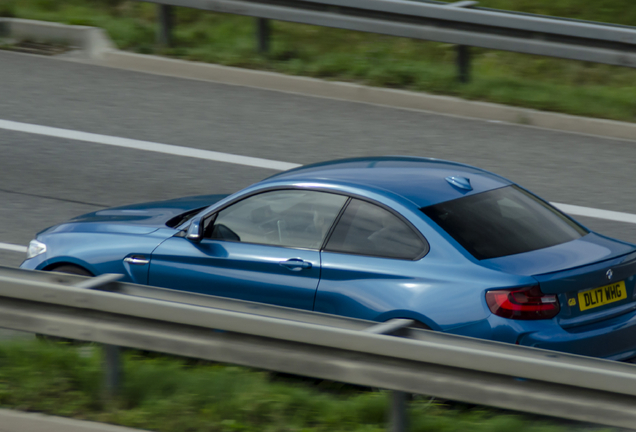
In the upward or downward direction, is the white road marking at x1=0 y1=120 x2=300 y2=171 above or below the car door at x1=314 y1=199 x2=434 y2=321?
below

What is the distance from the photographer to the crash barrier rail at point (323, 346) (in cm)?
392

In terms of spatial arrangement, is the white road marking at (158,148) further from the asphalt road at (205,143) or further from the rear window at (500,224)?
the rear window at (500,224)

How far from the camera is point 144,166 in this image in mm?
10430

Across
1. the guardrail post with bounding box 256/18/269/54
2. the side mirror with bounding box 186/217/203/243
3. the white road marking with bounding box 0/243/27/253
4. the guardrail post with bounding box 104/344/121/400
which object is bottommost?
the white road marking with bounding box 0/243/27/253

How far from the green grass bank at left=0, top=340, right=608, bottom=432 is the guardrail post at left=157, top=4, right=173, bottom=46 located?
9.27 meters

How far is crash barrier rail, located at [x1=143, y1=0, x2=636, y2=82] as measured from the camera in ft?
39.0

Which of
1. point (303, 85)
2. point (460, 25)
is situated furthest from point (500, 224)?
point (303, 85)

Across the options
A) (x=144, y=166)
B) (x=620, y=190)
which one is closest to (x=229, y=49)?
(x=144, y=166)

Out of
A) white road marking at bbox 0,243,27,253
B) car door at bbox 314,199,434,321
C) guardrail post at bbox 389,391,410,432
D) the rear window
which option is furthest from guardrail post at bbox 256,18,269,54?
guardrail post at bbox 389,391,410,432

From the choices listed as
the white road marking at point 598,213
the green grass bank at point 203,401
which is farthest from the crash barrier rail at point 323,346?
the white road marking at point 598,213

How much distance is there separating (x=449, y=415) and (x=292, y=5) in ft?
31.3

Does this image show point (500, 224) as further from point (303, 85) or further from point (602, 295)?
point (303, 85)

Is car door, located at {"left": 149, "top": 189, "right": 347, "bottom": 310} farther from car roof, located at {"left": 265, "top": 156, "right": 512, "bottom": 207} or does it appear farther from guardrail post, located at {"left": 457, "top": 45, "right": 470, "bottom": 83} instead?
guardrail post, located at {"left": 457, "top": 45, "right": 470, "bottom": 83}

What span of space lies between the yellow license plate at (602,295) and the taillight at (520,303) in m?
0.28
